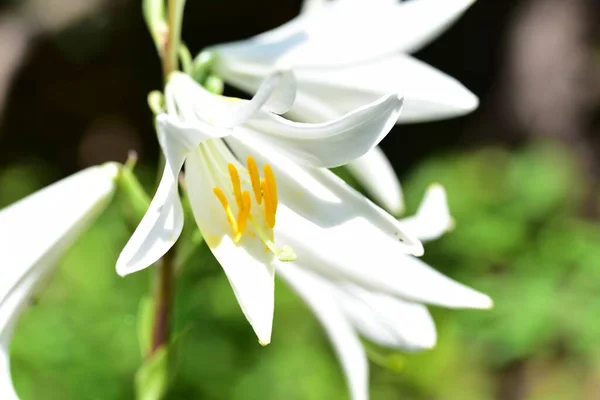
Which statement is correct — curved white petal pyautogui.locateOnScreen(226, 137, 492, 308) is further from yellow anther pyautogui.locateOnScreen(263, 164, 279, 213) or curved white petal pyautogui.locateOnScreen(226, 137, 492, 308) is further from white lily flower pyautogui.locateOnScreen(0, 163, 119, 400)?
white lily flower pyautogui.locateOnScreen(0, 163, 119, 400)

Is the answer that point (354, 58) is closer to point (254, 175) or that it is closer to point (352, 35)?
point (352, 35)

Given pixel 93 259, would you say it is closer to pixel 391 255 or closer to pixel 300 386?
pixel 300 386

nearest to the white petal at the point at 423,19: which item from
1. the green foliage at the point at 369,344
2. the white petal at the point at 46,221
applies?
the white petal at the point at 46,221

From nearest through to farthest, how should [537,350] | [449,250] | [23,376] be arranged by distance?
[23,376] < [537,350] < [449,250]

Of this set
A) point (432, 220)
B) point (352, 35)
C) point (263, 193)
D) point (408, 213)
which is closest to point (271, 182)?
point (263, 193)

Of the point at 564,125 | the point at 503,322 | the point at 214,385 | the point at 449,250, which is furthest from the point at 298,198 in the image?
the point at 564,125
